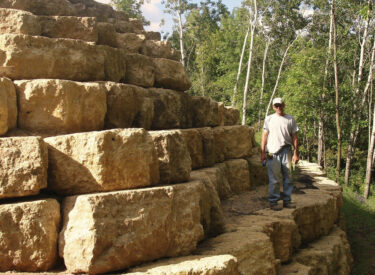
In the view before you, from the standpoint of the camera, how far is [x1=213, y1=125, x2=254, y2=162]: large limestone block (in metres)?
7.34

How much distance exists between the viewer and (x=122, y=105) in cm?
453

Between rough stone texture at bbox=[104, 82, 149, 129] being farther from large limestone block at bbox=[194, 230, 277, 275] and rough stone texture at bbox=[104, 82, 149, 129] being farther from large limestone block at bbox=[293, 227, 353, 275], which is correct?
large limestone block at bbox=[293, 227, 353, 275]

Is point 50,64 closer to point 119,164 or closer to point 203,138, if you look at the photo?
point 119,164

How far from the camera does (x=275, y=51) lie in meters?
30.7

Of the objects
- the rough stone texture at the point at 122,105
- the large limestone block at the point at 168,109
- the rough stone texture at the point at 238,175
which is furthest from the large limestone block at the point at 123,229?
the rough stone texture at the point at 238,175

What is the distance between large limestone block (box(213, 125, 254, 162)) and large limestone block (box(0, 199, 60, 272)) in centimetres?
457

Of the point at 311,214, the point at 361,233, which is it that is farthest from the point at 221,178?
the point at 361,233

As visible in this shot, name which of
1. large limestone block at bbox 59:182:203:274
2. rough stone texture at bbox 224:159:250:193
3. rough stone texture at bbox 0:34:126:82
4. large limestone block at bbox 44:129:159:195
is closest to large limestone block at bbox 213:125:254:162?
rough stone texture at bbox 224:159:250:193

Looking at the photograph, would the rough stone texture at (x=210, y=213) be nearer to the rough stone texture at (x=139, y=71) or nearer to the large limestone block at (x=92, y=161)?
the large limestone block at (x=92, y=161)

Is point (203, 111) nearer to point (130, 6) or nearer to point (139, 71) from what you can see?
point (139, 71)

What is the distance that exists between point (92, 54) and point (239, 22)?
2992 cm

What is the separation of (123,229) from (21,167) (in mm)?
950

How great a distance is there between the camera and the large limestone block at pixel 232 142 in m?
7.34

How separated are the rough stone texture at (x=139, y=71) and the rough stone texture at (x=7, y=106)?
2.08 metres
